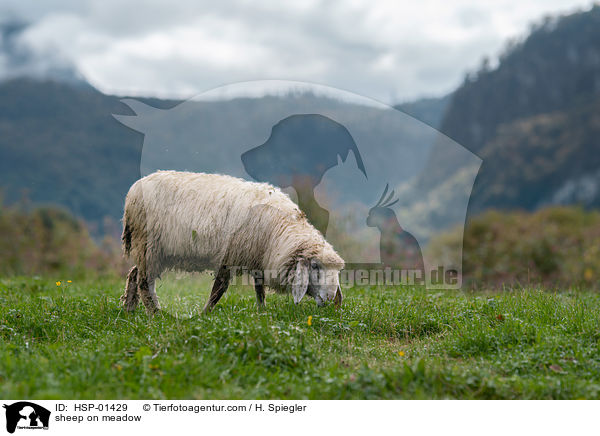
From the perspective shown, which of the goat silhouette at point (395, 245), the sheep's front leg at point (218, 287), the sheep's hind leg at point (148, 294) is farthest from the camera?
the goat silhouette at point (395, 245)

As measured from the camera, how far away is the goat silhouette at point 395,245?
12.6 meters

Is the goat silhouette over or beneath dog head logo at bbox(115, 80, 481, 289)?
beneath

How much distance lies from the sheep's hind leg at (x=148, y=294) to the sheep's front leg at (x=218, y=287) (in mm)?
686

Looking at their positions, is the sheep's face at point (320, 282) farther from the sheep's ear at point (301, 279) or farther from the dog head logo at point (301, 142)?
the dog head logo at point (301, 142)

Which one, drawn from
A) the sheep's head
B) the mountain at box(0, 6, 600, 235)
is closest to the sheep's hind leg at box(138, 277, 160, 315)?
the mountain at box(0, 6, 600, 235)

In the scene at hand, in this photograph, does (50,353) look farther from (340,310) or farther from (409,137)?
(409,137)

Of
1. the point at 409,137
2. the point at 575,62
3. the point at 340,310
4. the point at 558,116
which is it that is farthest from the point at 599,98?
the point at 340,310

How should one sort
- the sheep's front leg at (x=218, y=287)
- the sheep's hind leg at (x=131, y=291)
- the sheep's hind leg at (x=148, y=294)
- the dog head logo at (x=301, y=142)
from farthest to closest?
the dog head logo at (x=301, y=142) → the sheep's hind leg at (x=131, y=291) → the sheep's hind leg at (x=148, y=294) → the sheep's front leg at (x=218, y=287)

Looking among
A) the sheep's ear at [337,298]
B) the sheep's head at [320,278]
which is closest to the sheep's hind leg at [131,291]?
the sheep's head at [320,278]

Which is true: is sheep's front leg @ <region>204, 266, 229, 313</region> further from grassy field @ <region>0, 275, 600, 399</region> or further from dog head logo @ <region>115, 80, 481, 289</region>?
dog head logo @ <region>115, 80, 481, 289</region>

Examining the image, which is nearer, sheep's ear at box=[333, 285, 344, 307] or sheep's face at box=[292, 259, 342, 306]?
sheep's face at box=[292, 259, 342, 306]
